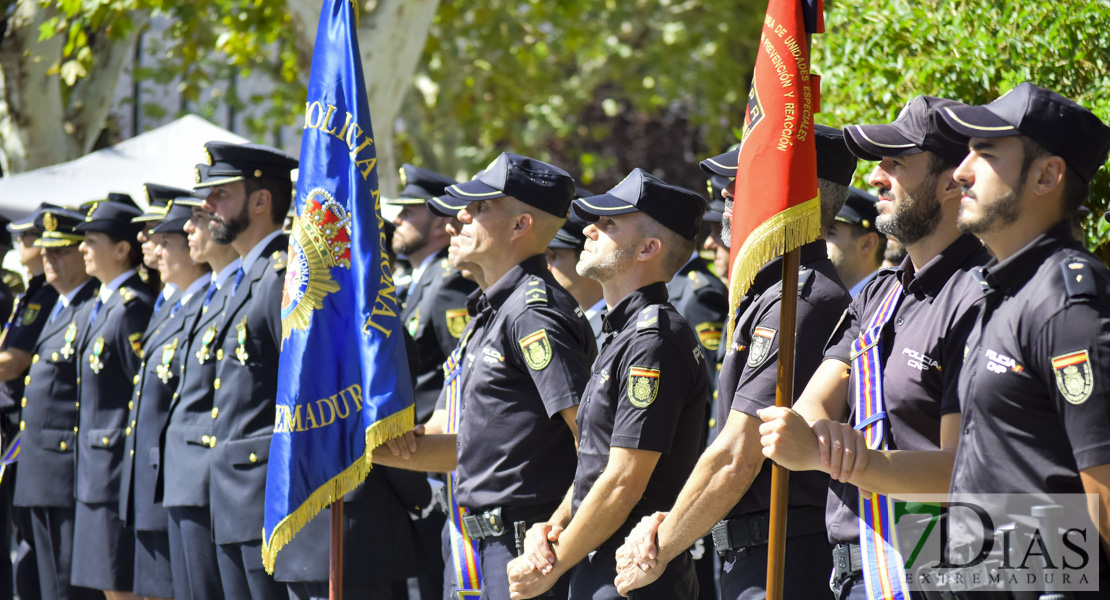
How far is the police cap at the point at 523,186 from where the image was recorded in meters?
4.75

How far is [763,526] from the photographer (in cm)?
364

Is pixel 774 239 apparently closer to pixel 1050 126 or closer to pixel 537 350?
pixel 1050 126

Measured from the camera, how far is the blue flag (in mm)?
4477

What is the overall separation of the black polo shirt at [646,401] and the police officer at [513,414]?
0.19m

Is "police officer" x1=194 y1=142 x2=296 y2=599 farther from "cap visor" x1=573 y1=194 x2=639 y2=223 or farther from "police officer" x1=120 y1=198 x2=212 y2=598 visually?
"cap visor" x1=573 y1=194 x2=639 y2=223

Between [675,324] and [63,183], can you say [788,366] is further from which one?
[63,183]

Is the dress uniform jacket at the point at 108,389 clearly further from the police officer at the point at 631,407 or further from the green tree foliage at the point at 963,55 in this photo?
the green tree foliage at the point at 963,55

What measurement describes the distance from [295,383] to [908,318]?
2362 mm

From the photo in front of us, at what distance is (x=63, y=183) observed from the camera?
10.1 meters

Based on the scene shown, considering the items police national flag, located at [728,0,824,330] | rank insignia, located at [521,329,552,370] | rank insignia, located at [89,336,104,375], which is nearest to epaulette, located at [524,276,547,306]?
rank insignia, located at [521,329,552,370]

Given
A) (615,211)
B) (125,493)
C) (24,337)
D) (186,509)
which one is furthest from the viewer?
(24,337)

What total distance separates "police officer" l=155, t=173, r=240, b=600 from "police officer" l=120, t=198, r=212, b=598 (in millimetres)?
216

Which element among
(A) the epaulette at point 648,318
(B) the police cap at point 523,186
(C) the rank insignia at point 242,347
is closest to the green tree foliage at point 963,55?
(B) the police cap at point 523,186

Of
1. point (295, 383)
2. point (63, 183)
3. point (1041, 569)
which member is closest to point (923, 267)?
point (1041, 569)
